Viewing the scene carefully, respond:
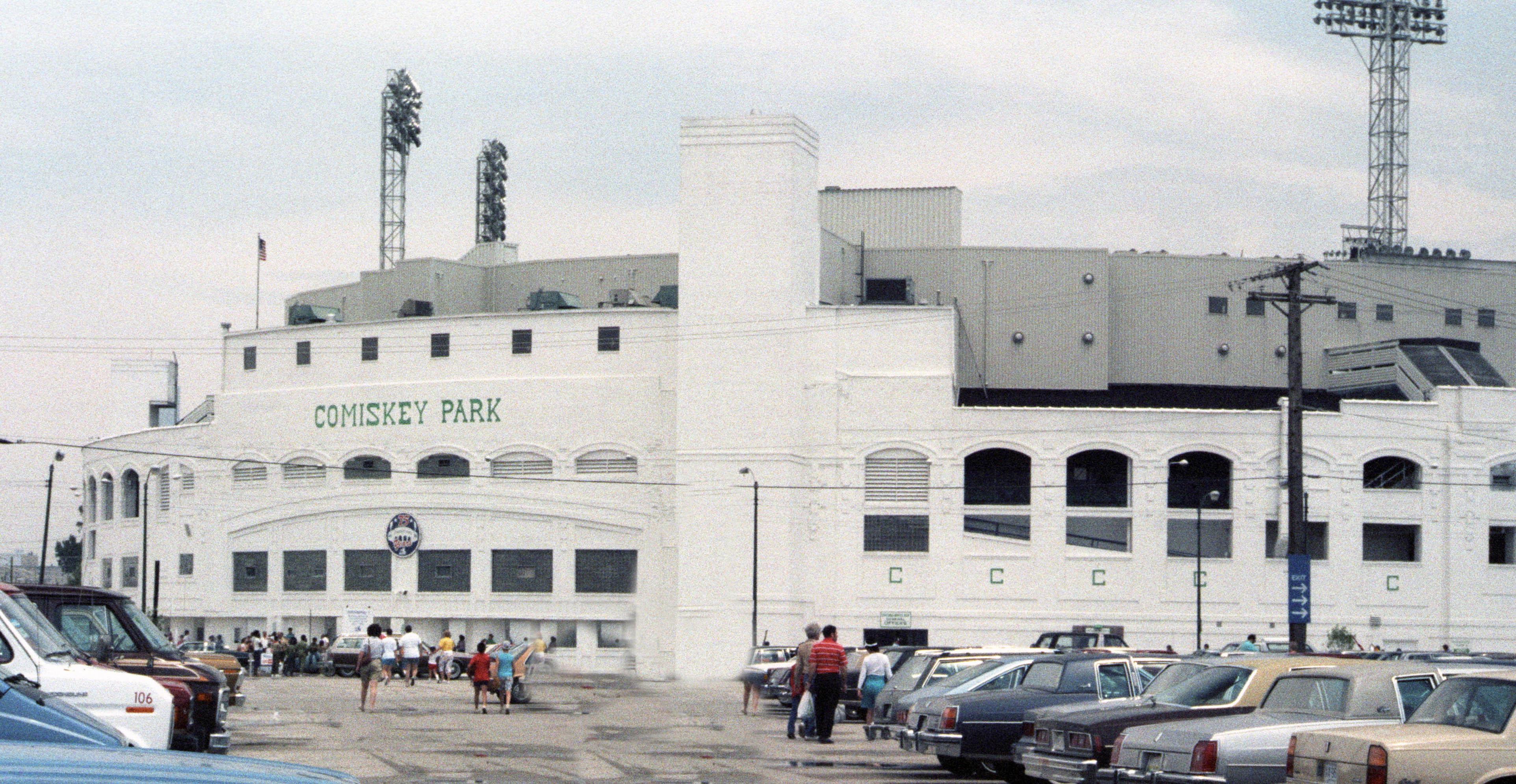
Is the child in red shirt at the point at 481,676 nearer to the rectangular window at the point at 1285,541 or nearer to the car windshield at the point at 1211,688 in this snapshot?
the car windshield at the point at 1211,688

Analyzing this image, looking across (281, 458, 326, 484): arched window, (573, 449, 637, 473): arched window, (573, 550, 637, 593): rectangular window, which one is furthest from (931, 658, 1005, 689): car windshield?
(281, 458, 326, 484): arched window

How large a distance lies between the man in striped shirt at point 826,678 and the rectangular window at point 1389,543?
5130 centimetres

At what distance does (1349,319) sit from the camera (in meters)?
84.7

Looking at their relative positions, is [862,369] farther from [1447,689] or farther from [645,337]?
[1447,689]

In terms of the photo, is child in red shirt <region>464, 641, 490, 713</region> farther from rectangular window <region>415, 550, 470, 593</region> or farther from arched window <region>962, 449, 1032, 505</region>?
rectangular window <region>415, 550, 470, 593</region>

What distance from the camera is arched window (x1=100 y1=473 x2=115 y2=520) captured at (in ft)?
297

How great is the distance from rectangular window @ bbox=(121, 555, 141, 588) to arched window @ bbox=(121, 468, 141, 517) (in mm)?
2324

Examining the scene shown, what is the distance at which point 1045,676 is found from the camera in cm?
2302

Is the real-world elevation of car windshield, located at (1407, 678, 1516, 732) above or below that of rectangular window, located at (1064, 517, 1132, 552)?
above

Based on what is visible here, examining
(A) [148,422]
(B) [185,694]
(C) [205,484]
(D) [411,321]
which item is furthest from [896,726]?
(A) [148,422]

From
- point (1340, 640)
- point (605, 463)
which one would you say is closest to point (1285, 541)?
point (1340, 640)

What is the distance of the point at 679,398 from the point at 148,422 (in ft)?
117

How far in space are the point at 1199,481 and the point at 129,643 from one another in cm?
5688

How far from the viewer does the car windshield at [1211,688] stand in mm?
18797
